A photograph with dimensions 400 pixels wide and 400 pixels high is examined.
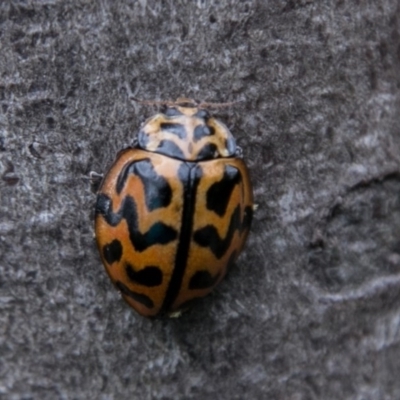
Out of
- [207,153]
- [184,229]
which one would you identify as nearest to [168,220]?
[184,229]

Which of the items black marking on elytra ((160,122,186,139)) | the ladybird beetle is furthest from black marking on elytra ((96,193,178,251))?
black marking on elytra ((160,122,186,139))

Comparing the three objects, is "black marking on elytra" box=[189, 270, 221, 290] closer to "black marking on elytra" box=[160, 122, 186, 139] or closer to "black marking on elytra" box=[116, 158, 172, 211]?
"black marking on elytra" box=[116, 158, 172, 211]

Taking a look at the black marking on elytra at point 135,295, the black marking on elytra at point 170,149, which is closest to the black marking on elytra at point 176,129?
the black marking on elytra at point 170,149

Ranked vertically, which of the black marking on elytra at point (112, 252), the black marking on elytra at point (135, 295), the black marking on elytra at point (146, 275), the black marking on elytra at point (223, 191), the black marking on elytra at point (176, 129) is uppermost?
the black marking on elytra at point (176, 129)

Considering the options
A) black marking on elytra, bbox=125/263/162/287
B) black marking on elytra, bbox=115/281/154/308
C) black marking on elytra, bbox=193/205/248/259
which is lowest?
black marking on elytra, bbox=115/281/154/308

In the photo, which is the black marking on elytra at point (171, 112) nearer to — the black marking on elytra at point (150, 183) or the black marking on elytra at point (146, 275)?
the black marking on elytra at point (150, 183)

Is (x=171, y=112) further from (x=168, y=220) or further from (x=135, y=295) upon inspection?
(x=135, y=295)

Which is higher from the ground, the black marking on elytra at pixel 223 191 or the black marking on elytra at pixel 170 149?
the black marking on elytra at pixel 170 149
